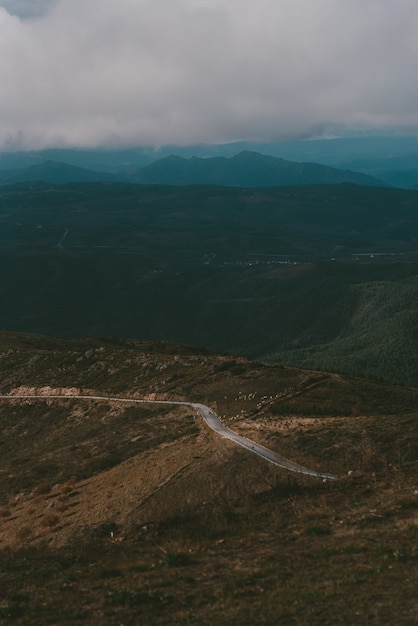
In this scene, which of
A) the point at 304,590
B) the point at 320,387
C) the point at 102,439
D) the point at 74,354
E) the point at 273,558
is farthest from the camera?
the point at 74,354

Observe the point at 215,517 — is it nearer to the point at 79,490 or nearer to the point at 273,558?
the point at 273,558

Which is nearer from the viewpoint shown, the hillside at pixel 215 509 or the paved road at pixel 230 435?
the hillside at pixel 215 509

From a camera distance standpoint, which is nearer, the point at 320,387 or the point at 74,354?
the point at 320,387

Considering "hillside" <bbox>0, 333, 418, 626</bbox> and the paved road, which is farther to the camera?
the paved road

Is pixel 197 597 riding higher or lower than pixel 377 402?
higher

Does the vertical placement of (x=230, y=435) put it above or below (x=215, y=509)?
below

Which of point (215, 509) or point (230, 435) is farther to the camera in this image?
point (230, 435)

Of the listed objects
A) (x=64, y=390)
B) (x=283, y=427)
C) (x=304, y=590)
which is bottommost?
(x=64, y=390)

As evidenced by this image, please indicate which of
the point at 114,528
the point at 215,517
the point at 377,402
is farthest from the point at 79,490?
the point at 377,402
